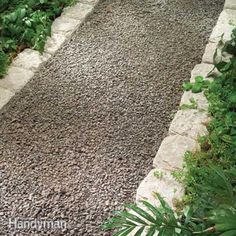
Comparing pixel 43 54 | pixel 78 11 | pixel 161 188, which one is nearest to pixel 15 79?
pixel 43 54

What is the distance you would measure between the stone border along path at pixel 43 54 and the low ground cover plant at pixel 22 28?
0.07 m

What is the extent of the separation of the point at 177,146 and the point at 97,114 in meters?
0.76

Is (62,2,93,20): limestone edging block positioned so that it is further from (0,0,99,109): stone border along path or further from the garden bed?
the garden bed

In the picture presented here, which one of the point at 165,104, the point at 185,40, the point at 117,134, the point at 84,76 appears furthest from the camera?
the point at 185,40

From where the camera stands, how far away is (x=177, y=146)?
8.83 ft

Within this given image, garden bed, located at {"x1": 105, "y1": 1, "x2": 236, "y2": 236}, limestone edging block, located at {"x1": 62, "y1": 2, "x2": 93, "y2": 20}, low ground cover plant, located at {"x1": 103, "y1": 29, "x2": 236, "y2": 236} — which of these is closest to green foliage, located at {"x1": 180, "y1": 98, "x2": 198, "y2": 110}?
garden bed, located at {"x1": 105, "y1": 1, "x2": 236, "y2": 236}

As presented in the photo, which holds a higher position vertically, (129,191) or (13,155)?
(13,155)

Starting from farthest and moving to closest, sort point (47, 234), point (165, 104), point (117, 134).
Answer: point (165, 104), point (117, 134), point (47, 234)

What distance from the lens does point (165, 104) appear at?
3.10 m

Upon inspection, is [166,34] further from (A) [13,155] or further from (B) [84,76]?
(A) [13,155]

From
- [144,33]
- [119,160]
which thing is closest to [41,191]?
[119,160]

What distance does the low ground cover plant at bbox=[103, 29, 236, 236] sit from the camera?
167 cm

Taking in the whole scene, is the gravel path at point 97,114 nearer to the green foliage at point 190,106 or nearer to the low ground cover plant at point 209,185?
the green foliage at point 190,106

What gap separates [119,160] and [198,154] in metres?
0.59
